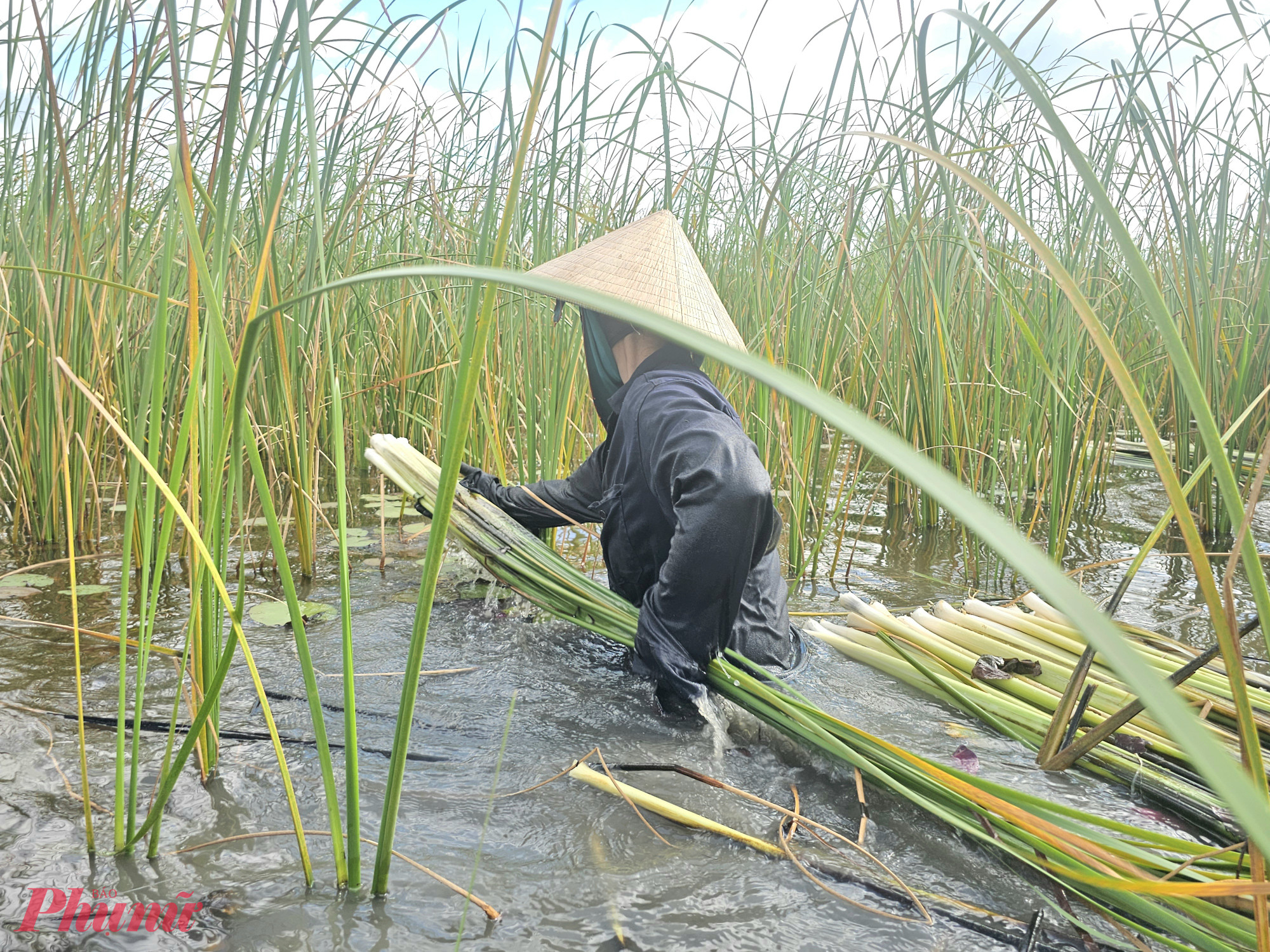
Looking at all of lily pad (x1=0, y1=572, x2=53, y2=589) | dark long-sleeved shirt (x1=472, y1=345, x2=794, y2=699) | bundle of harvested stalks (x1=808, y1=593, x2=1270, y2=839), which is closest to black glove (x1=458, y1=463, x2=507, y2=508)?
dark long-sleeved shirt (x1=472, y1=345, x2=794, y2=699)

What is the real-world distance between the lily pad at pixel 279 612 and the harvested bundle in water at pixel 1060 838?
958 mm

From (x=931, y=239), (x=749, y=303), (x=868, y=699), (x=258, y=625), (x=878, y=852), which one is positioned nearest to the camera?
(x=878, y=852)

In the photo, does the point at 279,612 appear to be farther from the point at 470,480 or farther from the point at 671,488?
the point at 671,488

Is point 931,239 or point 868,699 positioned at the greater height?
point 931,239

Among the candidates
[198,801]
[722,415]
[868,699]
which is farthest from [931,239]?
[198,801]

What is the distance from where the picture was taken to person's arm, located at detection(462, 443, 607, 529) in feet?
7.98

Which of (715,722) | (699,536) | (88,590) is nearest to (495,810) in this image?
(715,722)

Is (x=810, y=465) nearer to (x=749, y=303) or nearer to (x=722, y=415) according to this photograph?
(x=749, y=303)

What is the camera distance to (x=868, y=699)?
1937 millimetres

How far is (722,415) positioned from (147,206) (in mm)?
2941

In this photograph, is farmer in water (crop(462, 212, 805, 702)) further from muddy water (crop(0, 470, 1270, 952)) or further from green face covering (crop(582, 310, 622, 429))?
muddy water (crop(0, 470, 1270, 952))

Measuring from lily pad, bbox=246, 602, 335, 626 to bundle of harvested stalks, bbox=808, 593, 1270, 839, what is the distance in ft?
4.60

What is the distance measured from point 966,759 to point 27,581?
8.57 feet

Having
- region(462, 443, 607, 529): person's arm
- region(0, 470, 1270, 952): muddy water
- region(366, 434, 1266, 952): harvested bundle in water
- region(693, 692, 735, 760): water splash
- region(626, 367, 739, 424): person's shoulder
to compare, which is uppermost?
region(626, 367, 739, 424): person's shoulder
